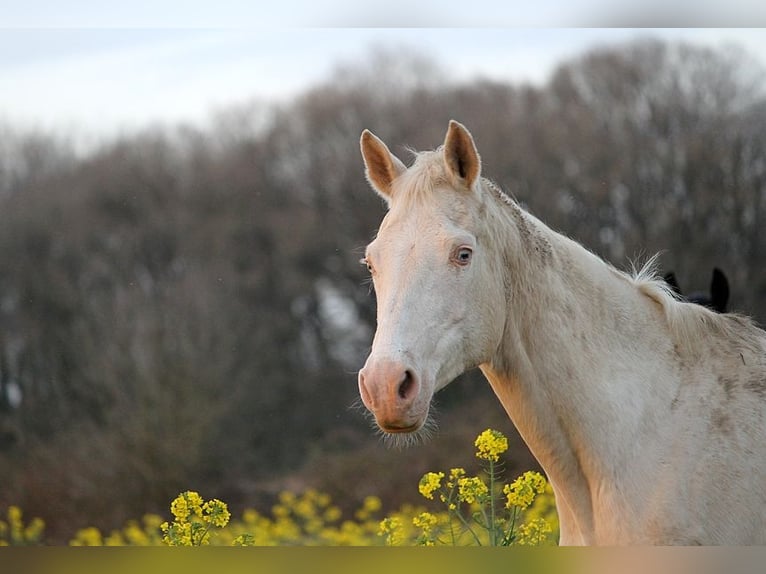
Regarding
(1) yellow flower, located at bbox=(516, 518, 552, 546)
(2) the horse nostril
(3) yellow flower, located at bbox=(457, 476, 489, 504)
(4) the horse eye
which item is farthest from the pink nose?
(1) yellow flower, located at bbox=(516, 518, 552, 546)

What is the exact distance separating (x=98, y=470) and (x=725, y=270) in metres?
3.45

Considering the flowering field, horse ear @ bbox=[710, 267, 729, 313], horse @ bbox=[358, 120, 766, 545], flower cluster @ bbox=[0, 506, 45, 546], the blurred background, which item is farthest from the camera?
the blurred background

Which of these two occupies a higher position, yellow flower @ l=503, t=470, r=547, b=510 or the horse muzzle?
the horse muzzle

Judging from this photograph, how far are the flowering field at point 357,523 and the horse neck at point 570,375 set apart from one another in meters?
0.68

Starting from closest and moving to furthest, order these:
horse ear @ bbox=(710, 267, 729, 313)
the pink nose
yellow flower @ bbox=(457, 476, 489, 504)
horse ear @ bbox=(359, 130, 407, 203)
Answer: the pink nose
horse ear @ bbox=(359, 130, 407, 203)
yellow flower @ bbox=(457, 476, 489, 504)
horse ear @ bbox=(710, 267, 729, 313)

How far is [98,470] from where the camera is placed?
5168 millimetres

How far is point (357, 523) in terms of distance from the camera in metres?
5.02

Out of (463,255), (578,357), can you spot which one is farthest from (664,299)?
(463,255)

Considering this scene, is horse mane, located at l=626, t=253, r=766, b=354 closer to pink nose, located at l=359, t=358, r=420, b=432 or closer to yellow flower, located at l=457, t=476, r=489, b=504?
pink nose, located at l=359, t=358, r=420, b=432

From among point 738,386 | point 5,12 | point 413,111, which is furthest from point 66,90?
point 738,386

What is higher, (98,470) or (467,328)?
(467,328)

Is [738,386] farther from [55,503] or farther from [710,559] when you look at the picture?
[55,503]

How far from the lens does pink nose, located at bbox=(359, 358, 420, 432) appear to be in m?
1.94

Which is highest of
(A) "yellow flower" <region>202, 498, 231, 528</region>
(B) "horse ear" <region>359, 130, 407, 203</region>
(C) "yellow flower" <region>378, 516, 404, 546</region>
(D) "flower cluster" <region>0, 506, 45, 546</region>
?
(B) "horse ear" <region>359, 130, 407, 203</region>
